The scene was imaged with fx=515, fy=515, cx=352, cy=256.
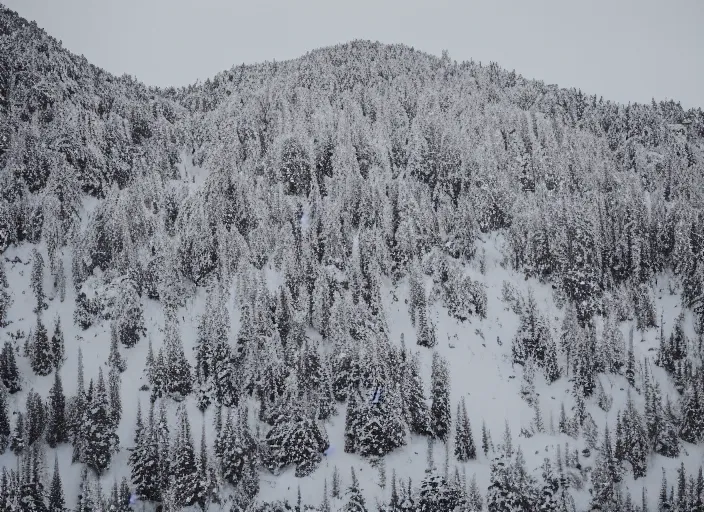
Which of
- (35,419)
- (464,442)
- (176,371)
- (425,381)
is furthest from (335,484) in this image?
(35,419)

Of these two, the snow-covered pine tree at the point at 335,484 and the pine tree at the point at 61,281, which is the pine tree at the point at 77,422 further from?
the snow-covered pine tree at the point at 335,484

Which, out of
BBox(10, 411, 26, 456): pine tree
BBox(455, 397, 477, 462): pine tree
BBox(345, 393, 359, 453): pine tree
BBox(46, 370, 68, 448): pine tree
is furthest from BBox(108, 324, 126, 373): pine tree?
BBox(455, 397, 477, 462): pine tree

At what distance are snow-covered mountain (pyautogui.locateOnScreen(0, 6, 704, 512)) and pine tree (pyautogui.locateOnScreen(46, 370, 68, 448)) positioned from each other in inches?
13.2

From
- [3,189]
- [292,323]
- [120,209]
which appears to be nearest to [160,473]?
[292,323]

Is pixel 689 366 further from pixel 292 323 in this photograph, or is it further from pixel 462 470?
pixel 292 323

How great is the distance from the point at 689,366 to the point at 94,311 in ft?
284

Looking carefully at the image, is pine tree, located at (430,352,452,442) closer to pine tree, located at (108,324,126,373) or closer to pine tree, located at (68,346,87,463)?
pine tree, located at (108,324,126,373)

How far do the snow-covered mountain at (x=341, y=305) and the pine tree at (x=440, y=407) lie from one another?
32cm

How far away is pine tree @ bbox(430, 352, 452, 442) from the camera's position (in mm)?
68188

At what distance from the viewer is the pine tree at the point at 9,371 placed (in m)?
66.9

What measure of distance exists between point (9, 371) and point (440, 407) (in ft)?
186

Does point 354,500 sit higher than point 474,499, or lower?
higher

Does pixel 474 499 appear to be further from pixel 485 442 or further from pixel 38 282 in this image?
pixel 38 282

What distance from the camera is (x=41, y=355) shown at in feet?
229
